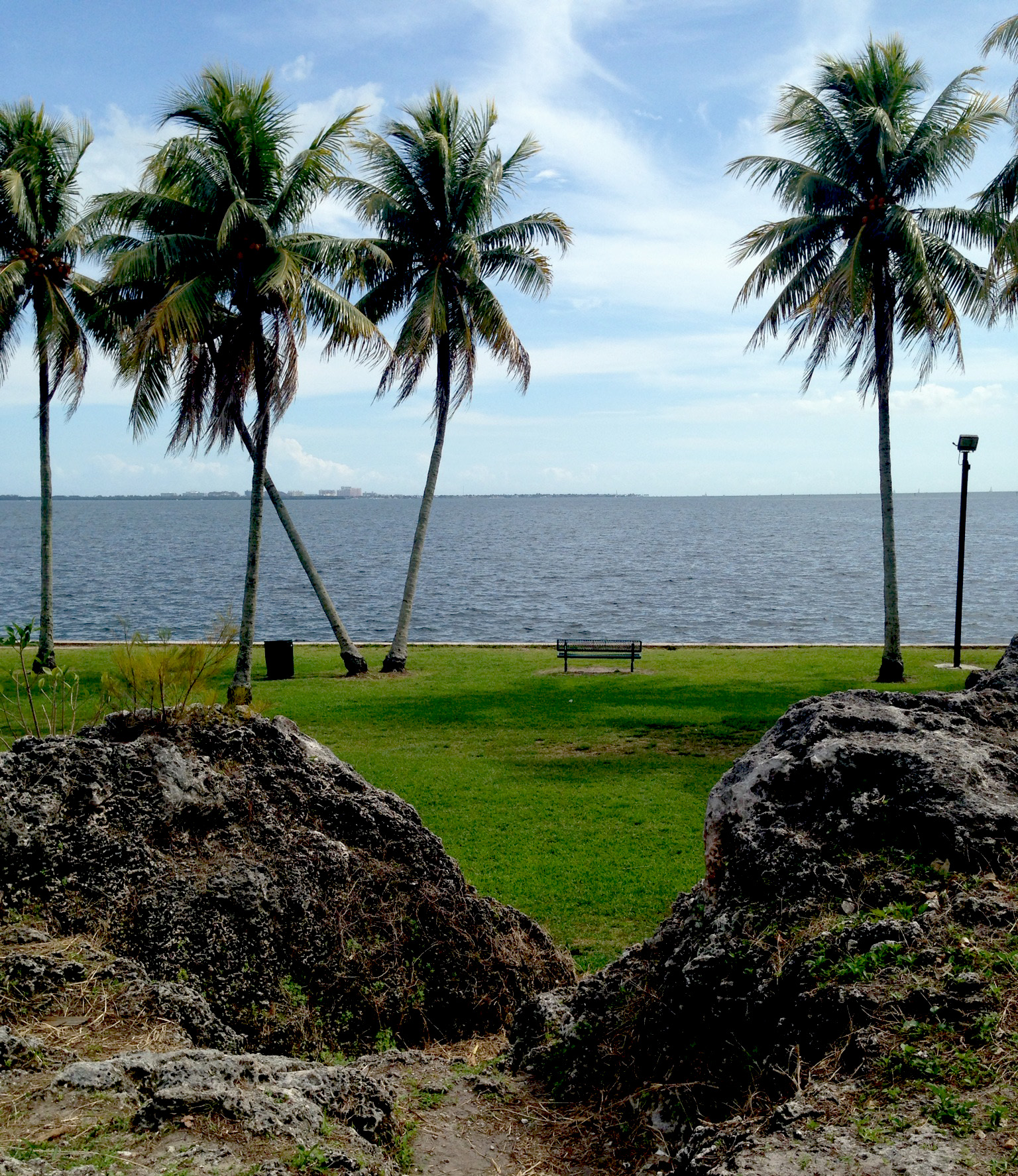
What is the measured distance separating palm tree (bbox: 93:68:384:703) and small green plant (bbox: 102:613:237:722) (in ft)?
27.0

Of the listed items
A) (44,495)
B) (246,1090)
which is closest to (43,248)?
(44,495)

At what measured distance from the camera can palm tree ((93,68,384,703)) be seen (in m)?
17.0

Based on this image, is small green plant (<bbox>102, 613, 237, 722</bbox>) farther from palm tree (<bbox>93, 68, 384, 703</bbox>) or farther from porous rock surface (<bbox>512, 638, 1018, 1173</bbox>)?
palm tree (<bbox>93, 68, 384, 703</bbox>)

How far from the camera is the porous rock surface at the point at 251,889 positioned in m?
5.02

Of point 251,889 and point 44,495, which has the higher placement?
point 44,495

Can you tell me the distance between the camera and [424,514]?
2302 centimetres

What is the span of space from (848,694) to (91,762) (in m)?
4.42

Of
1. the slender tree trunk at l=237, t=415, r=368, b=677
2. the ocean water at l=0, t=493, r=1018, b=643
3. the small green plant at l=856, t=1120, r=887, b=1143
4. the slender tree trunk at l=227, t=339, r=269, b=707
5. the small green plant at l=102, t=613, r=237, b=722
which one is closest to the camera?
the small green plant at l=856, t=1120, r=887, b=1143

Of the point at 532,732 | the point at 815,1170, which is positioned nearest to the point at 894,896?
the point at 815,1170

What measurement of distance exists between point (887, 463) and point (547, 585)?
39.9m

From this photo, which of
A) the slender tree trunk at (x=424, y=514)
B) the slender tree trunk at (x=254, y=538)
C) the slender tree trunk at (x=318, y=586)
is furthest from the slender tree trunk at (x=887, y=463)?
the slender tree trunk at (x=254, y=538)

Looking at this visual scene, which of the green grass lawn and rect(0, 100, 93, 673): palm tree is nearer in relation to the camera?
the green grass lawn

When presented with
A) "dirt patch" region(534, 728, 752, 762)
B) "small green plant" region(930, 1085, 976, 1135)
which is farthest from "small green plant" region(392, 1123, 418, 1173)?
"dirt patch" region(534, 728, 752, 762)

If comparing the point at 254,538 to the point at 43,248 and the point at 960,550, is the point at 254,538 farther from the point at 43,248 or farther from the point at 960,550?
the point at 960,550
